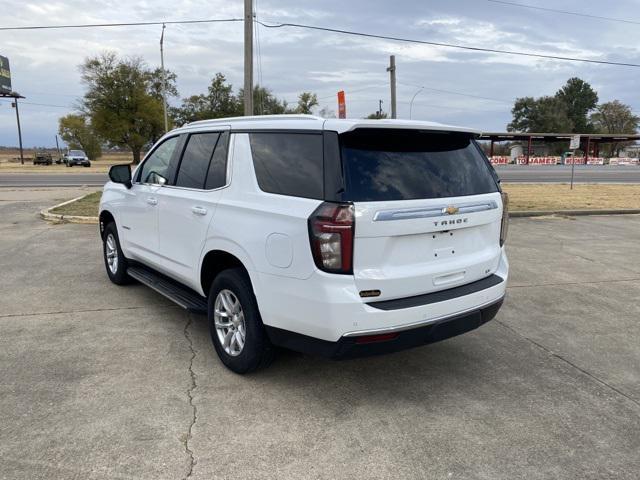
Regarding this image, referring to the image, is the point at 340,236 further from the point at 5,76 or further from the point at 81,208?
the point at 5,76

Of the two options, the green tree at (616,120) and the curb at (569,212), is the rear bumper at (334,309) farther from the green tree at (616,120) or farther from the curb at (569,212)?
the green tree at (616,120)

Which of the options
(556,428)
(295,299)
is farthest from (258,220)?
(556,428)

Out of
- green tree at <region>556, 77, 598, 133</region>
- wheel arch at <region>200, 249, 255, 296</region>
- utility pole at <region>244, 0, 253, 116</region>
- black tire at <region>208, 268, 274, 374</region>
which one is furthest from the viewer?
green tree at <region>556, 77, 598, 133</region>

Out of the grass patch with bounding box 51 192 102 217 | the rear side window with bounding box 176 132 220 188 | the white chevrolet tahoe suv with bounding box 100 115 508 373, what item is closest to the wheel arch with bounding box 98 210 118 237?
the rear side window with bounding box 176 132 220 188

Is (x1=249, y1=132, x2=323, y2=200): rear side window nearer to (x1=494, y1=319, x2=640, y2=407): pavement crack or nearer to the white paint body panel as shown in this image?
the white paint body panel

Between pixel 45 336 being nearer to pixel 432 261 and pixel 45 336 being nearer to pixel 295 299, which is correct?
pixel 295 299

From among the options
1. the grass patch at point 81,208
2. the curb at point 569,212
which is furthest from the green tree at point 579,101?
the grass patch at point 81,208

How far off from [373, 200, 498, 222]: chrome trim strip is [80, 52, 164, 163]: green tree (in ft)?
166

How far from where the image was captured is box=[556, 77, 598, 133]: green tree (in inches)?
4104

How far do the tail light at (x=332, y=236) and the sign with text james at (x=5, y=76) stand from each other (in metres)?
71.9

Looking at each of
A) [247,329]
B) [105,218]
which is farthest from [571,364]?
[105,218]

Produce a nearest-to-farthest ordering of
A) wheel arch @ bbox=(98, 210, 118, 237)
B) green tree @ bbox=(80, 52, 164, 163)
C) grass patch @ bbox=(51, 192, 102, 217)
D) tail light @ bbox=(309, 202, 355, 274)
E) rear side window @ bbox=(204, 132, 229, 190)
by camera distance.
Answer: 1. tail light @ bbox=(309, 202, 355, 274)
2. rear side window @ bbox=(204, 132, 229, 190)
3. wheel arch @ bbox=(98, 210, 118, 237)
4. grass patch @ bbox=(51, 192, 102, 217)
5. green tree @ bbox=(80, 52, 164, 163)

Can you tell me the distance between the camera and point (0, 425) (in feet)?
10.1

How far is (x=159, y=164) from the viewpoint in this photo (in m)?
5.06
